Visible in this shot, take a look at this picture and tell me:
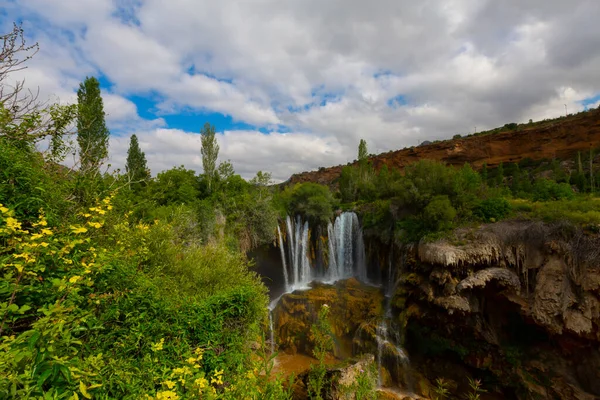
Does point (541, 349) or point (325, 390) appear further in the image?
point (541, 349)

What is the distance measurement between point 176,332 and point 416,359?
37.4 ft

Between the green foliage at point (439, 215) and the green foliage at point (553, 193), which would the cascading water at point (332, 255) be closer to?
the green foliage at point (439, 215)

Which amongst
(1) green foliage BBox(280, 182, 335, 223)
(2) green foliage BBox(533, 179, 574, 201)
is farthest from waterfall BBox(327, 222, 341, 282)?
(2) green foliage BBox(533, 179, 574, 201)

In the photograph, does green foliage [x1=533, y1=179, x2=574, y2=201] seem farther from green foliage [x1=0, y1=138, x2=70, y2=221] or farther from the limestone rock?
green foliage [x1=0, y1=138, x2=70, y2=221]

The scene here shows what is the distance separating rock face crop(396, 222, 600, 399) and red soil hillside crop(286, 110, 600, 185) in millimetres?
35037

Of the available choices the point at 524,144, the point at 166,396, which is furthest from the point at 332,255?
the point at 524,144

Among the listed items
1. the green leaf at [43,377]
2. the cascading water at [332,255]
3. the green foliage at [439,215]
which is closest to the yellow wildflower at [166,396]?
the green leaf at [43,377]

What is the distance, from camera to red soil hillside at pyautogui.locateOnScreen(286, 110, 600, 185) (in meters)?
33.5

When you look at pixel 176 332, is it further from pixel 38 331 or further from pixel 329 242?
pixel 329 242

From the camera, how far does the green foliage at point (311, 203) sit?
813 inches

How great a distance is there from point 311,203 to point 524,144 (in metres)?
38.3

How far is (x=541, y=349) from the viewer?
398 inches

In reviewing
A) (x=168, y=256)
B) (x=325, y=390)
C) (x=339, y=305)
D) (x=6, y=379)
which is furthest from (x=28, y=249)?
(x=339, y=305)

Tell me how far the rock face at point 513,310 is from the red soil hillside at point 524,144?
35037 millimetres
